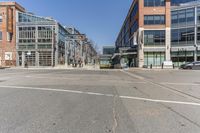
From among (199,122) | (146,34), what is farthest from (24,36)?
(199,122)

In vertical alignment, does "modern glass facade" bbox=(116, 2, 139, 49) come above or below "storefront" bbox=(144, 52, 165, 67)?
above

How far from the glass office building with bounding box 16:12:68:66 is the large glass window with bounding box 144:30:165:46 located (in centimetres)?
2481

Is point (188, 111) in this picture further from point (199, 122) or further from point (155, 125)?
point (155, 125)

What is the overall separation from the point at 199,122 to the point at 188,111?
1400mm

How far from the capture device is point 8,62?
60.2 meters

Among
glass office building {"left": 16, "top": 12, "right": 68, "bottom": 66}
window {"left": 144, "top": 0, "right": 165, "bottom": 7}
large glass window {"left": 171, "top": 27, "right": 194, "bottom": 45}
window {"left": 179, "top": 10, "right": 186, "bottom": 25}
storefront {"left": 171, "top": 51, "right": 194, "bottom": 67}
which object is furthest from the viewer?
glass office building {"left": 16, "top": 12, "right": 68, "bottom": 66}

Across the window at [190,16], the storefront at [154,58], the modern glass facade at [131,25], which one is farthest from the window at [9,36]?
the window at [190,16]

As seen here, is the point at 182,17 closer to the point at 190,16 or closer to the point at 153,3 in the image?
the point at 190,16

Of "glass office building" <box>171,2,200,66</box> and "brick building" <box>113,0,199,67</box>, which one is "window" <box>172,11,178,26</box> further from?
"brick building" <box>113,0,199,67</box>

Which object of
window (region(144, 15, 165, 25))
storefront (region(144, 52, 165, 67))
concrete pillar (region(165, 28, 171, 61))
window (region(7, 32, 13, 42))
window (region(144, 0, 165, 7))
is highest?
window (region(144, 0, 165, 7))

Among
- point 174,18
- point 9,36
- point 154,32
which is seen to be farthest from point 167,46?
point 9,36

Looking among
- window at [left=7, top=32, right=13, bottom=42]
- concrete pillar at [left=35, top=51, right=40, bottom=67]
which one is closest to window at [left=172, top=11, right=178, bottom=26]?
concrete pillar at [left=35, top=51, right=40, bottom=67]

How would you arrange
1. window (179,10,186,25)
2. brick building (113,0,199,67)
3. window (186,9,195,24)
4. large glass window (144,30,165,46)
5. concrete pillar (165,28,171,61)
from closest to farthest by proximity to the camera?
window (186,9,195,24), window (179,10,186,25), concrete pillar (165,28,171,61), brick building (113,0,199,67), large glass window (144,30,165,46)

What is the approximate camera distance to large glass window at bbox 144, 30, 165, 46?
52812 mm
